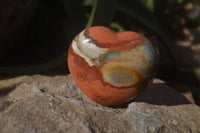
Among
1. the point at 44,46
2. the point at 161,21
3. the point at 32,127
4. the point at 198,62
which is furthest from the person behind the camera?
the point at 161,21

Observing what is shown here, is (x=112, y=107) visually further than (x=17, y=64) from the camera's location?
No

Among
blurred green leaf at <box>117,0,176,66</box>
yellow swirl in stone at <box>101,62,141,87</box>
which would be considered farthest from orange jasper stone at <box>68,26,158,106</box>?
blurred green leaf at <box>117,0,176,66</box>

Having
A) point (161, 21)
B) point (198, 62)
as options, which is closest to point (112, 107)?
point (198, 62)

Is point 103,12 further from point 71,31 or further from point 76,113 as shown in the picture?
point 76,113

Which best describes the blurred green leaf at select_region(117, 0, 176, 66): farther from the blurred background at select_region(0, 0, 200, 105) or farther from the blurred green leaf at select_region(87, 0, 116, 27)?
the blurred green leaf at select_region(87, 0, 116, 27)

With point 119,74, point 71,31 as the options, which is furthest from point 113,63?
point 71,31

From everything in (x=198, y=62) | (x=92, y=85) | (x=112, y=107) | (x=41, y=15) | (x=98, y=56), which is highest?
(x=98, y=56)

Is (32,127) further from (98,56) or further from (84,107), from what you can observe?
(98,56)
